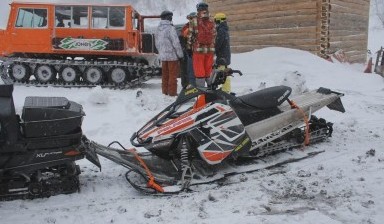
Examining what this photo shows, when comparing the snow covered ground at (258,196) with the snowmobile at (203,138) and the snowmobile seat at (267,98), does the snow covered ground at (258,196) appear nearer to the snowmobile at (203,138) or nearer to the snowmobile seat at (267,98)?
the snowmobile at (203,138)

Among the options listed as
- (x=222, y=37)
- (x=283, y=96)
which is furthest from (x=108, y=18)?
(x=283, y=96)

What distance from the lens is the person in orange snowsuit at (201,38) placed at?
7.94 meters

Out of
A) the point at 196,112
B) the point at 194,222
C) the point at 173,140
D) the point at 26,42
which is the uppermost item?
the point at 26,42

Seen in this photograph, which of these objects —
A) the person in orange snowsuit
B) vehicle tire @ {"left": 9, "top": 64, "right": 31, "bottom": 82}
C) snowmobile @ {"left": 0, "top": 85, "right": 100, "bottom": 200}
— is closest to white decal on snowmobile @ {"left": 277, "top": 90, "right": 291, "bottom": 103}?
snowmobile @ {"left": 0, "top": 85, "right": 100, "bottom": 200}

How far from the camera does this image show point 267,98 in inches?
190

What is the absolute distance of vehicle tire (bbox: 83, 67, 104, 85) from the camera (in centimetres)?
1062

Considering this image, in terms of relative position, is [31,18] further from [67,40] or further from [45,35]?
[67,40]

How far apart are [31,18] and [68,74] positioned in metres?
1.69

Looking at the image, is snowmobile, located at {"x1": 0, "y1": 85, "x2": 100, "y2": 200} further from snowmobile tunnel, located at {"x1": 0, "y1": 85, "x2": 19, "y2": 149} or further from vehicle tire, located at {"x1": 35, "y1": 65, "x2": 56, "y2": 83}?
vehicle tire, located at {"x1": 35, "y1": 65, "x2": 56, "y2": 83}

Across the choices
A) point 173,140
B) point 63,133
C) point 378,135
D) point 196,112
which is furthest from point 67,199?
point 378,135

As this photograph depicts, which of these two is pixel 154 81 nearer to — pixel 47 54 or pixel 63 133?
pixel 47 54

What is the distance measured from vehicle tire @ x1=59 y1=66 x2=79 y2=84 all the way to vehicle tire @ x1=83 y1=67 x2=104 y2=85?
0.90 feet

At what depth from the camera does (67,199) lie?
149 inches

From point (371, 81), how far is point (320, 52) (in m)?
2.80
